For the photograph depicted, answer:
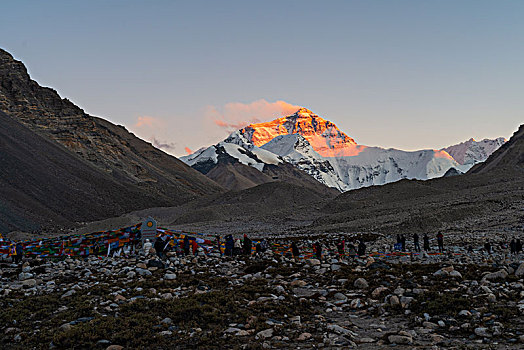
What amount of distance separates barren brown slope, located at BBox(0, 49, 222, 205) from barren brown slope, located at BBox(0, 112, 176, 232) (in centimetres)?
1206

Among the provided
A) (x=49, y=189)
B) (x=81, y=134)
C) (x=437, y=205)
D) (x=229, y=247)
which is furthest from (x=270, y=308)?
(x=81, y=134)

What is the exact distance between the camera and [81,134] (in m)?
132

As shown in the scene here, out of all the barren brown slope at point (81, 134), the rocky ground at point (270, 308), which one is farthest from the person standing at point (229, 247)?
the barren brown slope at point (81, 134)

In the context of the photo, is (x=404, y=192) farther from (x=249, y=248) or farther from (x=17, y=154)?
(x=17, y=154)

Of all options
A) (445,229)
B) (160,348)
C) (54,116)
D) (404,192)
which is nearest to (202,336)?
(160,348)

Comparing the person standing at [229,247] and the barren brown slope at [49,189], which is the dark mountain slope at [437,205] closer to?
the person standing at [229,247]

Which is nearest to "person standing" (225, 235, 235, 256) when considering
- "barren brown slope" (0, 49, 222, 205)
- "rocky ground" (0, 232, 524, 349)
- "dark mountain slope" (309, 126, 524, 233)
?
"rocky ground" (0, 232, 524, 349)

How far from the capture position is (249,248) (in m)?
22.0

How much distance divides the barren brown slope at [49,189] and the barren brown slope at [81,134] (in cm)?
1206

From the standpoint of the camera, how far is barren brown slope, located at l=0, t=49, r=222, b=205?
122 metres

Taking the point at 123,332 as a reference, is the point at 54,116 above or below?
above

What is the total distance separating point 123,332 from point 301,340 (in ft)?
11.1

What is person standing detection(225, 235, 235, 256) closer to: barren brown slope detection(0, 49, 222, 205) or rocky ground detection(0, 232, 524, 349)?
rocky ground detection(0, 232, 524, 349)

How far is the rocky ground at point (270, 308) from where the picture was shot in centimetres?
867
